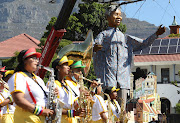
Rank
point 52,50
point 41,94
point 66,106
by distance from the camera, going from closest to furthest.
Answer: point 41,94
point 66,106
point 52,50

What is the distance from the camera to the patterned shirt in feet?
33.7

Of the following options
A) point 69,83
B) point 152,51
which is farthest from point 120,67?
point 152,51

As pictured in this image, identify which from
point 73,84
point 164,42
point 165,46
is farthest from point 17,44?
point 73,84

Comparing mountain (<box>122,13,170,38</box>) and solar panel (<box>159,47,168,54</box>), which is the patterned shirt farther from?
solar panel (<box>159,47,168,54</box>)

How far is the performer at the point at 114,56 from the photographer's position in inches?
404

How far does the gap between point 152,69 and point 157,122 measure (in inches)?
1246

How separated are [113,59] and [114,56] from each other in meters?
0.07

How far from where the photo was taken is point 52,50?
48.0 feet

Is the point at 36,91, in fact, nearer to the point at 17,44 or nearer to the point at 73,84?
the point at 73,84

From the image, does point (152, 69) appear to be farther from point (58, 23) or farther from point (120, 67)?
point (120, 67)

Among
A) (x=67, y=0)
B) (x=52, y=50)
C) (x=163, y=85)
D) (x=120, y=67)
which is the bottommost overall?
(x=120, y=67)

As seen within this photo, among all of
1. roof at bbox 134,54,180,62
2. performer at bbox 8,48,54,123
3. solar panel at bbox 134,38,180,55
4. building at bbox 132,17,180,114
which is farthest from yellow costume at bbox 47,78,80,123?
roof at bbox 134,54,180,62

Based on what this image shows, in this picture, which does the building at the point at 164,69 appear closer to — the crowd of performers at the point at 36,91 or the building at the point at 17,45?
the building at the point at 17,45

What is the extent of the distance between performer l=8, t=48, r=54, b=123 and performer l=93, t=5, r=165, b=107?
3.78m
